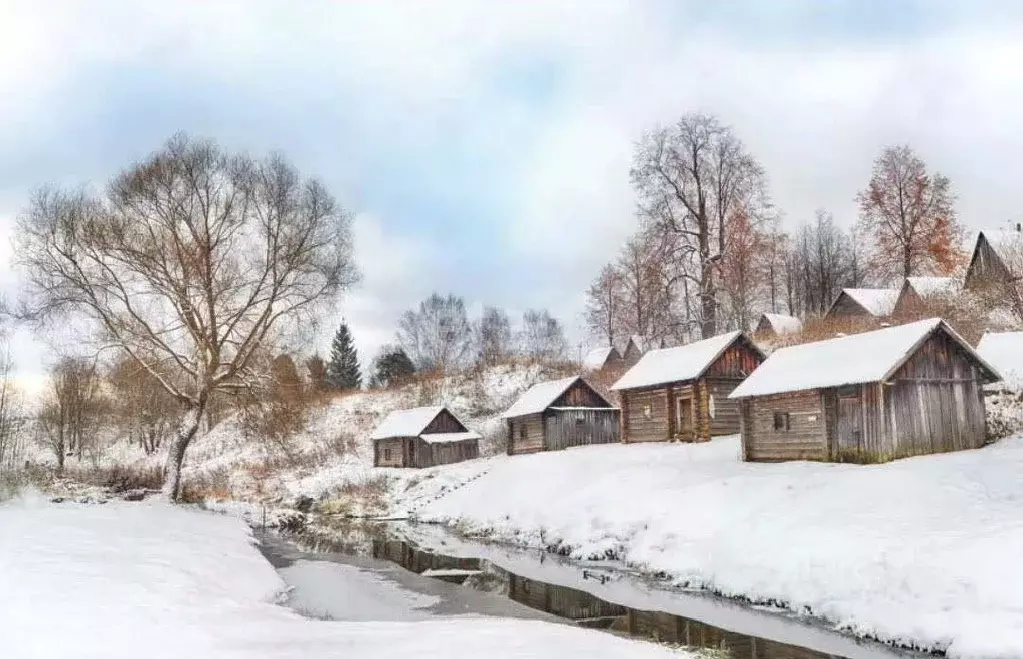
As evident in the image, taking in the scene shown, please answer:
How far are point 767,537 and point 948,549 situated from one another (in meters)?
4.30

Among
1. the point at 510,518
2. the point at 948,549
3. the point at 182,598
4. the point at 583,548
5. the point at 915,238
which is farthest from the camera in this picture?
the point at 915,238

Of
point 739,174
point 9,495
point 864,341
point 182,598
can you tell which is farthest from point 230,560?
point 739,174

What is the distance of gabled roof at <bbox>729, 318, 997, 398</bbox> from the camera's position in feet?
77.0

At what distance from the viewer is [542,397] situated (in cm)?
4472

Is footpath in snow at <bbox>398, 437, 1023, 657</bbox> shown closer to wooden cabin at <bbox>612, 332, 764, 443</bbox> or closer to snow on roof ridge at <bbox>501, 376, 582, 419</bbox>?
wooden cabin at <bbox>612, 332, 764, 443</bbox>

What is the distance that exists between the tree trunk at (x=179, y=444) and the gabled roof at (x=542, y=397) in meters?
20.6

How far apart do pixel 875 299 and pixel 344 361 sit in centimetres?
5889

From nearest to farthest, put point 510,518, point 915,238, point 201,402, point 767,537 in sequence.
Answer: point 767,537, point 201,402, point 510,518, point 915,238

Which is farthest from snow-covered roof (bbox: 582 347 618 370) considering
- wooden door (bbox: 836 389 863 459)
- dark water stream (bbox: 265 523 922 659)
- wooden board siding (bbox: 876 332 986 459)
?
wooden board siding (bbox: 876 332 986 459)

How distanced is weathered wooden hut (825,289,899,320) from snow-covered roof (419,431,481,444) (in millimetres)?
24761

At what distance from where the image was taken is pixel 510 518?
28.9 m

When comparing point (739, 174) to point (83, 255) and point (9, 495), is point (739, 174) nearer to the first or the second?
point (83, 255)

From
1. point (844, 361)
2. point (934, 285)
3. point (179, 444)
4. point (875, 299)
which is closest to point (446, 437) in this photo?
point (179, 444)

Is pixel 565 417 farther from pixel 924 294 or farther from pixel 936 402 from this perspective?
pixel 936 402
